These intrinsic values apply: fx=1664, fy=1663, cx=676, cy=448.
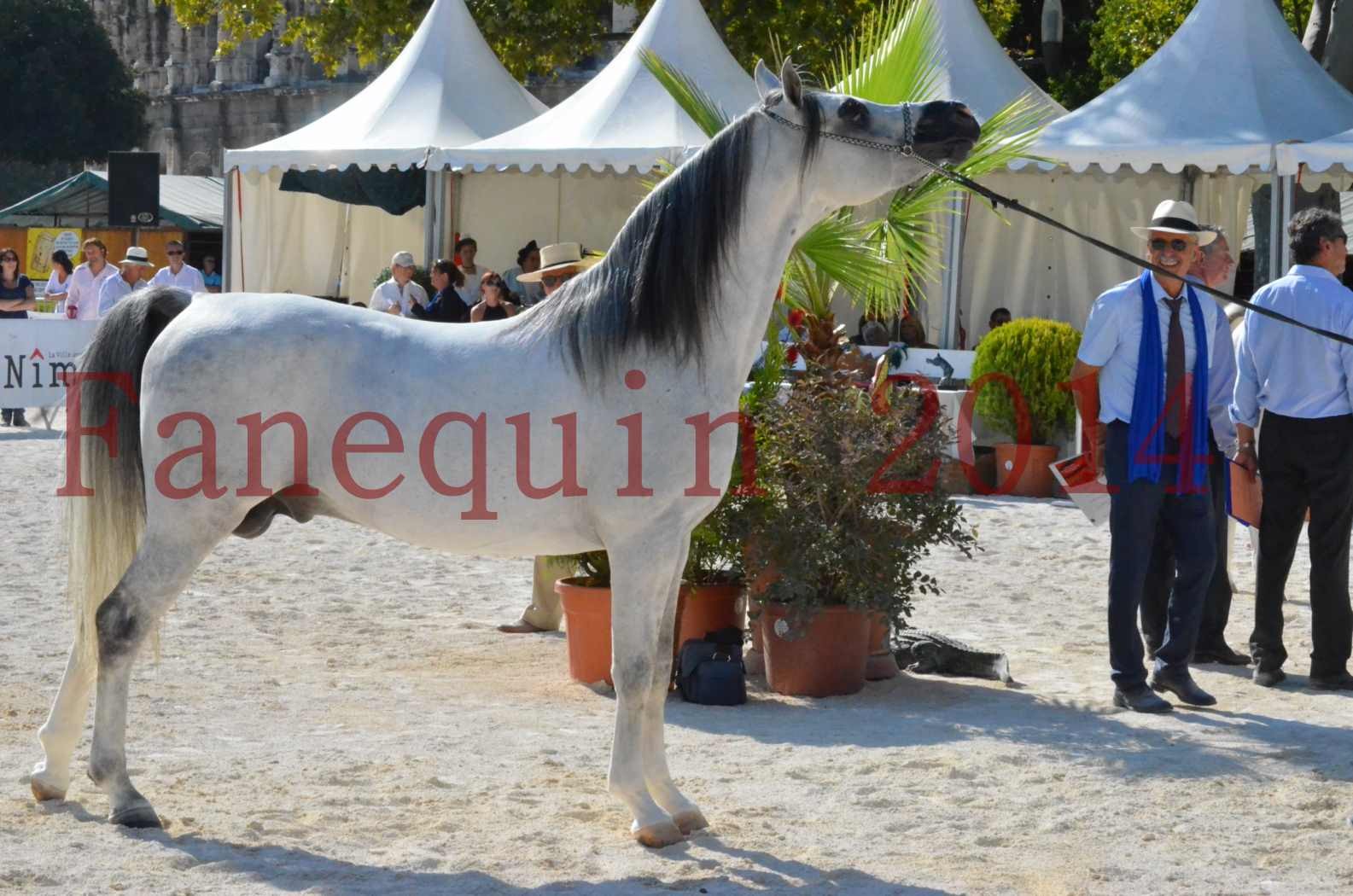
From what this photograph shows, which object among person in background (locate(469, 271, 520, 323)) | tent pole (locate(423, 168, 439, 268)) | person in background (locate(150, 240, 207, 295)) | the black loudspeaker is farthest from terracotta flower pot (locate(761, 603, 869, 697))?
the black loudspeaker

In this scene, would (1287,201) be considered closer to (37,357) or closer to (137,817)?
(137,817)

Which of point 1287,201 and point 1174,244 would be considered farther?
point 1287,201

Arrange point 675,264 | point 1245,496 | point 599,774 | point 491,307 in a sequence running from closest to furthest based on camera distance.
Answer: point 675,264 → point 599,774 → point 1245,496 → point 491,307

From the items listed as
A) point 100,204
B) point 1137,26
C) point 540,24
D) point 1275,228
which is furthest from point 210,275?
point 1275,228

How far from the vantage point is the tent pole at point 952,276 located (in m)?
14.1

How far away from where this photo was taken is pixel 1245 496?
266 inches

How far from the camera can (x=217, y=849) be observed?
4242 mm

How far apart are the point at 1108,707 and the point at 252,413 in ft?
11.1

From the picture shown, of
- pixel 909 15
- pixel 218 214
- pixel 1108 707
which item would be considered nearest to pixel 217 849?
pixel 1108 707

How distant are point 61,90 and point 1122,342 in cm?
5559

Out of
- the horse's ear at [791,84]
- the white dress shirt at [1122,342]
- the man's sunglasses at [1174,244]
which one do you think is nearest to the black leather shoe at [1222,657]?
the white dress shirt at [1122,342]

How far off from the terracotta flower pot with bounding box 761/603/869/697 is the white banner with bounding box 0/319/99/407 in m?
10.8

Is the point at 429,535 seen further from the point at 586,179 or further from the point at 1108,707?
the point at 586,179

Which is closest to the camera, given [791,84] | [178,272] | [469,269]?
[791,84]
